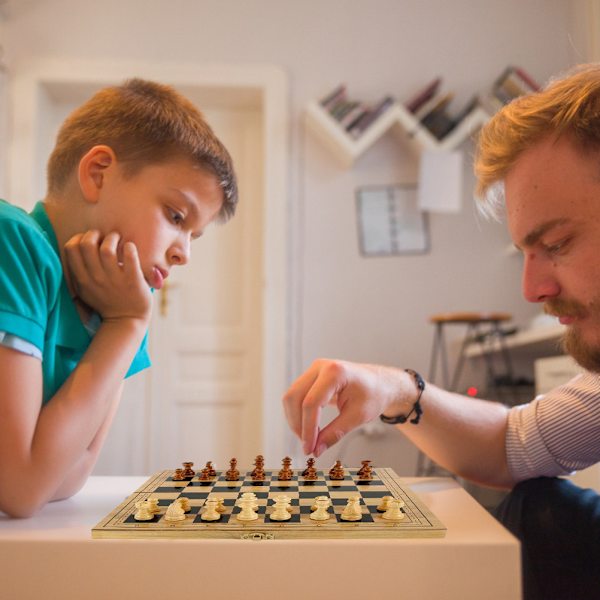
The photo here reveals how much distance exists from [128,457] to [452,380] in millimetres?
1640

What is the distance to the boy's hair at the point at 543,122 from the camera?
0.91 meters

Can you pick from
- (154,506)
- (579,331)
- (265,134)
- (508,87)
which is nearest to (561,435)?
(579,331)

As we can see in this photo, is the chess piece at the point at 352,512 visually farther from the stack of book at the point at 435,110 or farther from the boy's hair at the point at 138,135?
the stack of book at the point at 435,110

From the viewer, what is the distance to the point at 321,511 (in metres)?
0.69

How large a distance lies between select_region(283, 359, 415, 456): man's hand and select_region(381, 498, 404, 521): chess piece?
0.67 ft

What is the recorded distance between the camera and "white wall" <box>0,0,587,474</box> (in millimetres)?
3281

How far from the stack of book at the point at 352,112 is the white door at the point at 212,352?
1.87 ft

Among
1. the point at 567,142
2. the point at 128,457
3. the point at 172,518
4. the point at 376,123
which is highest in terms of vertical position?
Answer: the point at 376,123

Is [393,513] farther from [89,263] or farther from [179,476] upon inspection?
[89,263]

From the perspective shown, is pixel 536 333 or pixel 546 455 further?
pixel 536 333

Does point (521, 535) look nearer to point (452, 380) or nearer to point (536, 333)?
point (536, 333)

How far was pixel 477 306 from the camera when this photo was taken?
3.30 metres

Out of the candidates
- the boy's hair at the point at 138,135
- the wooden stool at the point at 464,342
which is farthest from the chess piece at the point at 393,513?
the wooden stool at the point at 464,342

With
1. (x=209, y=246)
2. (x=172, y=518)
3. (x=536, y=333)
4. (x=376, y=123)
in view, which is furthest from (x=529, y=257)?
(x=209, y=246)
